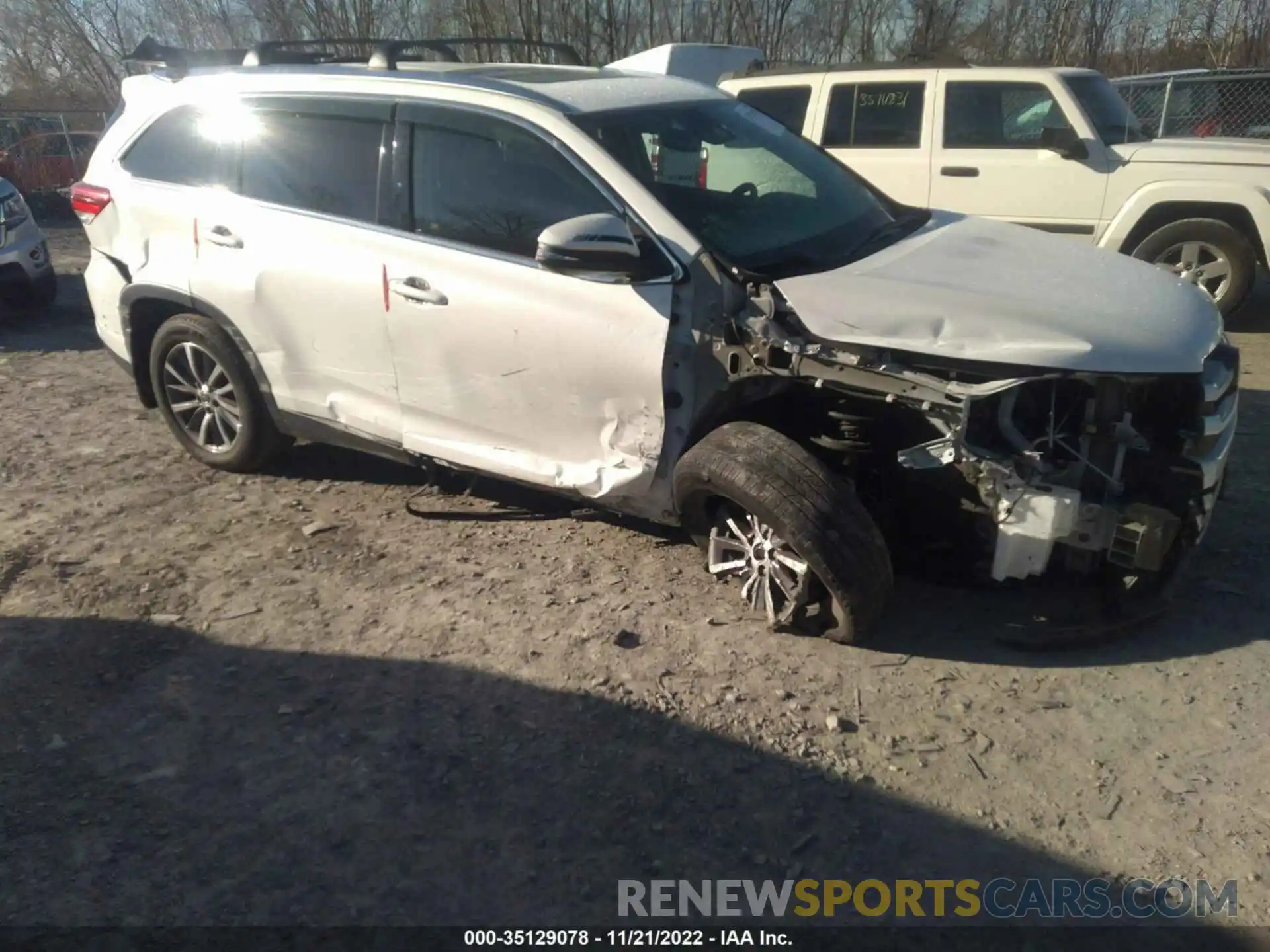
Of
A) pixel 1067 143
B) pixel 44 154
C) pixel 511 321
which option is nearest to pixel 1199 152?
pixel 1067 143

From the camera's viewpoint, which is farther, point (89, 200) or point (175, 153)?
point (89, 200)

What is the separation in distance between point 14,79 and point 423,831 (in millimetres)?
32582

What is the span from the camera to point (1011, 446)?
3525 mm

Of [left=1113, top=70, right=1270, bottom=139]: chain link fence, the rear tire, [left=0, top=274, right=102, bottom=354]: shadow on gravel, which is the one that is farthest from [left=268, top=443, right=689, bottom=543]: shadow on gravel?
[left=1113, top=70, right=1270, bottom=139]: chain link fence

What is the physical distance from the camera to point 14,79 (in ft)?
93.7

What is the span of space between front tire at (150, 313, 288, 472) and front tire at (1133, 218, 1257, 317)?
648cm

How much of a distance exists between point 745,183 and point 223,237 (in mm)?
2410

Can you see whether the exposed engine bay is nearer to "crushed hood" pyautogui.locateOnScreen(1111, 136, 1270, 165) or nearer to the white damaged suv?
the white damaged suv

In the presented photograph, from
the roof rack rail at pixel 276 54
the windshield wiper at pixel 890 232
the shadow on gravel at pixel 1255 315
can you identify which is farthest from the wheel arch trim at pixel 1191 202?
the roof rack rail at pixel 276 54

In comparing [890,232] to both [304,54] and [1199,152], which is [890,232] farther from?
[1199,152]

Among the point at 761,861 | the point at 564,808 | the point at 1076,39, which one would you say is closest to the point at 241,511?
the point at 564,808

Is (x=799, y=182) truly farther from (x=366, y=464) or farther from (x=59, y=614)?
(x=59, y=614)

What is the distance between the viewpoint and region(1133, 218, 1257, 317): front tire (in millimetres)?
7797

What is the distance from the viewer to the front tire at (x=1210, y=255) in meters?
7.80
